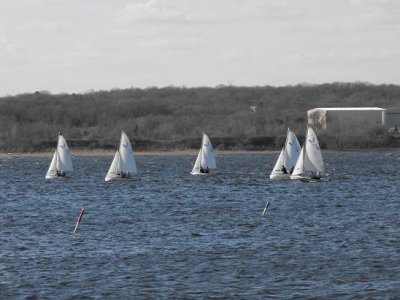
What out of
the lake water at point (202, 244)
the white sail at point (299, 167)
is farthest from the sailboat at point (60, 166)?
the white sail at point (299, 167)

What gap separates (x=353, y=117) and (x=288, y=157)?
107 metres

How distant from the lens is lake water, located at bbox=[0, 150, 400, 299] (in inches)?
1356

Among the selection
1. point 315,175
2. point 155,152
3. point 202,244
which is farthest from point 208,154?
point 155,152

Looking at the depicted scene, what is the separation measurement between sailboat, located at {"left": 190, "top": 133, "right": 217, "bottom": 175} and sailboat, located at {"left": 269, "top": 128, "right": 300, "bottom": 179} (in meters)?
8.52

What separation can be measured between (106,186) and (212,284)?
51.7 m

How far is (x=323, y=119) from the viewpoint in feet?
636

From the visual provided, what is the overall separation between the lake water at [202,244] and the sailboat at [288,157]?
5.76 metres

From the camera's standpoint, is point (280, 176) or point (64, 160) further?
point (64, 160)

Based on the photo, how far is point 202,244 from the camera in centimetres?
4434

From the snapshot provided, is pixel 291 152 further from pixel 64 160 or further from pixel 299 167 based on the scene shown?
pixel 64 160

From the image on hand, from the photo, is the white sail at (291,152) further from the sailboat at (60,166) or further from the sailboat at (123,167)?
the sailboat at (60,166)

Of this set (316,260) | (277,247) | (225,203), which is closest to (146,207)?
(225,203)

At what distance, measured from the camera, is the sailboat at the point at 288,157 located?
278 feet

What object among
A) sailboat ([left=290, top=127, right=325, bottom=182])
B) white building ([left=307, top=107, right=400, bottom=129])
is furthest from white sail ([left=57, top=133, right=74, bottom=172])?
white building ([left=307, top=107, right=400, bottom=129])
